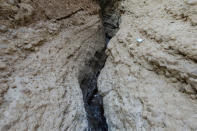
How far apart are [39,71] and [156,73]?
0.83 metres

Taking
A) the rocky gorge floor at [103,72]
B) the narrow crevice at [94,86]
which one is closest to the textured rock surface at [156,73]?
the rocky gorge floor at [103,72]

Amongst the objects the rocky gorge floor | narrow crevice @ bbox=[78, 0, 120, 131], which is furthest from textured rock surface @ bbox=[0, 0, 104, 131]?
narrow crevice @ bbox=[78, 0, 120, 131]

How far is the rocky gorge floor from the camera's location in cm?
66

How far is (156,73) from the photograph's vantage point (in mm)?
811

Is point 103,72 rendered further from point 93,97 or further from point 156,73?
point 156,73

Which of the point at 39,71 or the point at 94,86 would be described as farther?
the point at 94,86

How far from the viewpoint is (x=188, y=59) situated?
0.68 metres

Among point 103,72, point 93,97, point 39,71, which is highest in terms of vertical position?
point 39,71

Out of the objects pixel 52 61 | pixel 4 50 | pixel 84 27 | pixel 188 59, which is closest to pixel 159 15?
pixel 188 59

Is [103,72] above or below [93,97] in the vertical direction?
above

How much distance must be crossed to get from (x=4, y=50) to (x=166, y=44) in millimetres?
1087

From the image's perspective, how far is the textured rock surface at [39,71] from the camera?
27.1 inches

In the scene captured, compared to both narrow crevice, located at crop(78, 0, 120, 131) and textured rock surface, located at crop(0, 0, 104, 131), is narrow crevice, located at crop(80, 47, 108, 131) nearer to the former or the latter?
narrow crevice, located at crop(78, 0, 120, 131)

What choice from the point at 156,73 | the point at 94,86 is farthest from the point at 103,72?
the point at 156,73
